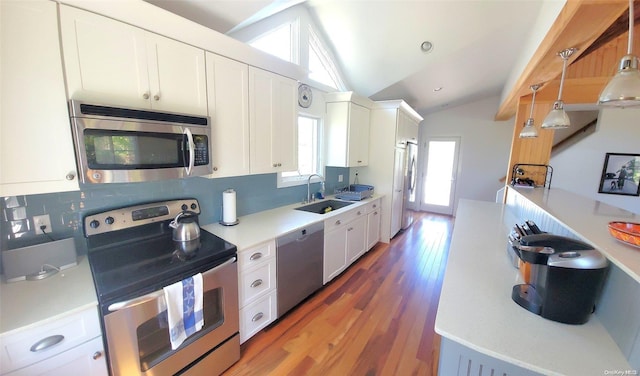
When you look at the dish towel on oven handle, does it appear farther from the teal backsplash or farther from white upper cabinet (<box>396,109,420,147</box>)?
white upper cabinet (<box>396,109,420,147</box>)

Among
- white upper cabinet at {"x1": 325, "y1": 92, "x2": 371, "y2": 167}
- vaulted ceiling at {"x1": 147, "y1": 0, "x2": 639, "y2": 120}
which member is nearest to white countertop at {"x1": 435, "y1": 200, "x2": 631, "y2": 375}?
vaulted ceiling at {"x1": 147, "y1": 0, "x2": 639, "y2": 120}

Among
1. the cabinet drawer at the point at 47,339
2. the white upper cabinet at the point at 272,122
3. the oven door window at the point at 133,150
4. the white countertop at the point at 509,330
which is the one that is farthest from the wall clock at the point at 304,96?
the cabinet drawer at the point at 47,339

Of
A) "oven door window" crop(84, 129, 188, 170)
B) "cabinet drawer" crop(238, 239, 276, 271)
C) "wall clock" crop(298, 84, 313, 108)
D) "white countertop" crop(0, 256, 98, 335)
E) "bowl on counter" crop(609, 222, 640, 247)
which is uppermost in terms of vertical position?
"wall clock" crop(298, 84, 313, 108)

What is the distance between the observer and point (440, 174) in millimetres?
6262

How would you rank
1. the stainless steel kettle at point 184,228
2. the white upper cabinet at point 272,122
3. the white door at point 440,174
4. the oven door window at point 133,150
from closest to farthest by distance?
the oven door window at point 133,150
the stainless steel kettle at point 184,228
the white upper cabinet at point 272,122
the white door at point 440,174

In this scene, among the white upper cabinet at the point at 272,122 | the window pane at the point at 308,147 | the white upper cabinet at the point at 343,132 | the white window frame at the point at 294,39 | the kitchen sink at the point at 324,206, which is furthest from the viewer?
the white upper cabinet at the point at 343,132

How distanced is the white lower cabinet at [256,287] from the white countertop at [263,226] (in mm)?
68

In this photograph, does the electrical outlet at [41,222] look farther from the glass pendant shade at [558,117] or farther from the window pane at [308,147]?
the glass pendant shade at [558,117]

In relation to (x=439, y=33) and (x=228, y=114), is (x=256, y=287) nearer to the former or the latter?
(x=228, y=114)

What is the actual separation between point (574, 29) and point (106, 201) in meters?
3.05

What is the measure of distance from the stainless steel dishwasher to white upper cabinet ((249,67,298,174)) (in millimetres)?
653

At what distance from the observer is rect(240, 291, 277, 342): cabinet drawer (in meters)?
1.85

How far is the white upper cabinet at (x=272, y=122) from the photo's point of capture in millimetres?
2021

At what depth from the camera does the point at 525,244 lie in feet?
3.58
